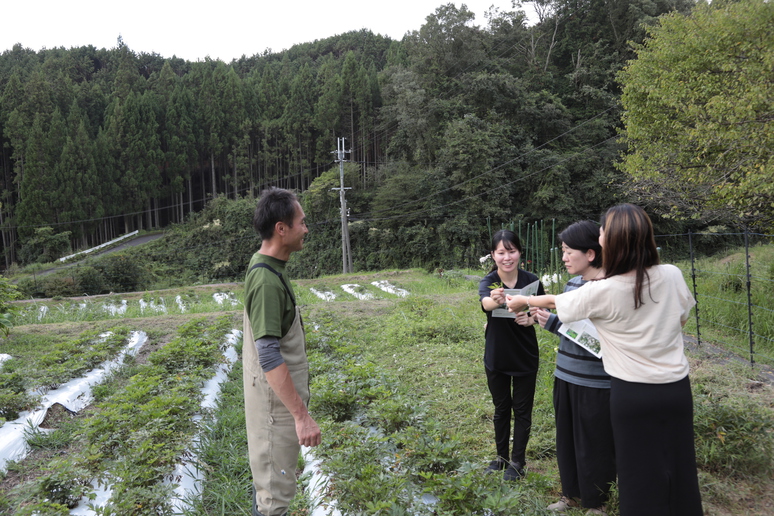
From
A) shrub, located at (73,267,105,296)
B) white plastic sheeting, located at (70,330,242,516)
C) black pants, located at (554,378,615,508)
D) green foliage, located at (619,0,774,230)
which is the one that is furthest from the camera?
shrub, located at (73,267,105,296)

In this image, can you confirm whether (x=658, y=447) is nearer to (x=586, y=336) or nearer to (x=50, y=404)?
(x=586, y=336)

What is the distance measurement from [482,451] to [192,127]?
42.9 meters

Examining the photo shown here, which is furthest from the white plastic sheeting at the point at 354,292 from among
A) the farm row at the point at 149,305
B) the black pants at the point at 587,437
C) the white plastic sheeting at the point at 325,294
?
the black pants at the point at 587,437

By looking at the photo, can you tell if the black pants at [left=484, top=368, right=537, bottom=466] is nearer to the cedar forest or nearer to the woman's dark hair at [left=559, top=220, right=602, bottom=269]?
the woman's dark hair at [left=559, top=220, right=602, bottom=269]

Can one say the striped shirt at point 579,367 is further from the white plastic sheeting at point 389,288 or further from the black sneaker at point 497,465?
A: the white plastic sheeting at point 389,288

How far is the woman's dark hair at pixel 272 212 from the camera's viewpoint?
2162 millimetres

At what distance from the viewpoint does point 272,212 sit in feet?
7.09

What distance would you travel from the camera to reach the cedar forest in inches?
965

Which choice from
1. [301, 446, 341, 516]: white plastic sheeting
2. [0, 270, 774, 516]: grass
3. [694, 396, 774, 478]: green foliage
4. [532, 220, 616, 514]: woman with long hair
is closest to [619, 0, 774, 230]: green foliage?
[0, 270, 774, 516]: grass

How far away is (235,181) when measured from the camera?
4212 centimetres

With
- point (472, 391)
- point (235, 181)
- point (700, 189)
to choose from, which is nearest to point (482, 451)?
point (472, 391)

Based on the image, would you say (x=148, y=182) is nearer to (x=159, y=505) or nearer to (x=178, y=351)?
(x=178, y=351)

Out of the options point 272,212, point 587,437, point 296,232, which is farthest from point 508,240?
point 272,212

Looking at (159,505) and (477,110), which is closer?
(159,505)
